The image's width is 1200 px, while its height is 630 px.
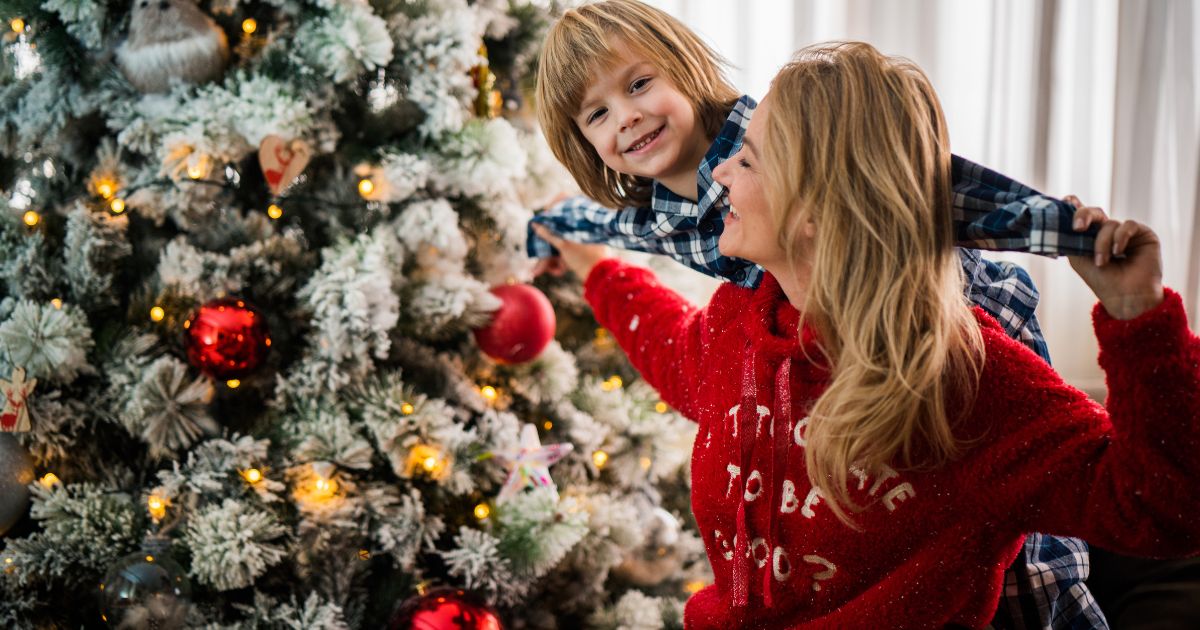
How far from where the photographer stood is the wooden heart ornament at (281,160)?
1085 millimetres

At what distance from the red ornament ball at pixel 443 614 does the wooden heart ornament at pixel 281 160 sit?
1.76ft

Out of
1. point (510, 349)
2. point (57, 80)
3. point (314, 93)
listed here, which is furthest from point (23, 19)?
point (510, 349)

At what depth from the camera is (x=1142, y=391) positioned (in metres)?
0.65

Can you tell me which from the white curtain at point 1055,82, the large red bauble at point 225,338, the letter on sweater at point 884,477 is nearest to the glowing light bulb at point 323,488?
the large red bauble at point 225,338

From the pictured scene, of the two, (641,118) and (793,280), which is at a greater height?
(641,118)

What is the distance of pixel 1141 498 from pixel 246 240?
3.37 ft

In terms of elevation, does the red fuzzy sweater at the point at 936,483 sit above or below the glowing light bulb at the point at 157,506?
above

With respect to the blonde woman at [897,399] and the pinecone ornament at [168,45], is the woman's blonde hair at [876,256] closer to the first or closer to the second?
the blonde woman at [897,399]

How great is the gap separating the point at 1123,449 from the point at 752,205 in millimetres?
366

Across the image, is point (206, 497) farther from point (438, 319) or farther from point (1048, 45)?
point (1048, 45)

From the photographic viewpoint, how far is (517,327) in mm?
1203

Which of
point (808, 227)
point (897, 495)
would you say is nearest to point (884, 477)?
point (897, 495)

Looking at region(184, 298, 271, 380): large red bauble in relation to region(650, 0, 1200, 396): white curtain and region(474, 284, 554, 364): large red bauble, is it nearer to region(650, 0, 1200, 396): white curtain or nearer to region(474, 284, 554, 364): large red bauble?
region(474, 284, 554, 364): large red bauble

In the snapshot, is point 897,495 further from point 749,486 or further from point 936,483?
point 749,486
